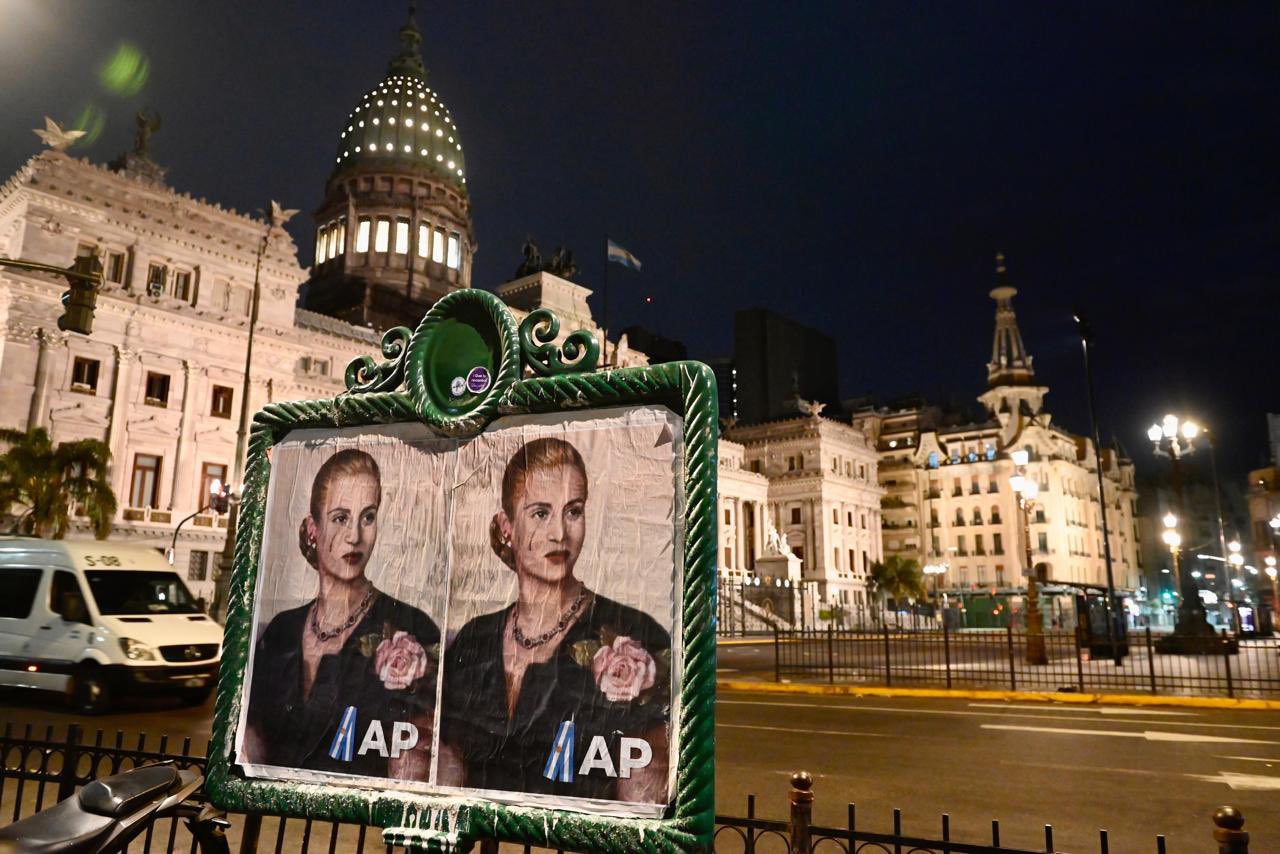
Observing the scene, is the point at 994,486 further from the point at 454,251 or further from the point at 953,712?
the point at 953,712

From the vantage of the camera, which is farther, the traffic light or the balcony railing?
the balcony railing

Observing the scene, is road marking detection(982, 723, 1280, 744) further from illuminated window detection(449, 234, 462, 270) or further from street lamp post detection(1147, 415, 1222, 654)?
illuminated window detection(449, 234, 462, 270)

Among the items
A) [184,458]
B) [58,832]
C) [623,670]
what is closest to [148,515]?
[184,458]

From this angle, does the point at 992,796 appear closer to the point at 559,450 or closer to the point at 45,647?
the point at 559,450

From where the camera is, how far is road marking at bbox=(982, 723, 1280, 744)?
1166cm

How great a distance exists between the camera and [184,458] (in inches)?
1582

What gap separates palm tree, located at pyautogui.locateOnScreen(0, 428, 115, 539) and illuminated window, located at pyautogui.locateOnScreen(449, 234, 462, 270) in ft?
162

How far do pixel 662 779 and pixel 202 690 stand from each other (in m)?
13.3

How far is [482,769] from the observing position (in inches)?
115

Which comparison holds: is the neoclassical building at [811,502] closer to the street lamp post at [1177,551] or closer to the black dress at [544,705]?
the street lamp post at [1177,551]

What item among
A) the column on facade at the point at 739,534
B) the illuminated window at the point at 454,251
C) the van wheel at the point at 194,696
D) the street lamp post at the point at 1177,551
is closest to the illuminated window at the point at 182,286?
the van wheel at the point at 194,696

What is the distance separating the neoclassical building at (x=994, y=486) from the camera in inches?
3324

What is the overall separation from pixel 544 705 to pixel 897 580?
2973 inches

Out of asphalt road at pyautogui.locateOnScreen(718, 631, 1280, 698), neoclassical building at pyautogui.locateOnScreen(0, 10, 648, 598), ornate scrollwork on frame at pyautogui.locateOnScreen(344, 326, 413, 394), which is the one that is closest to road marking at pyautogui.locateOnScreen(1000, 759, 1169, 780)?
asphalt road at pyautogui.locateOnScreen(718, 631, 1280, 698)
